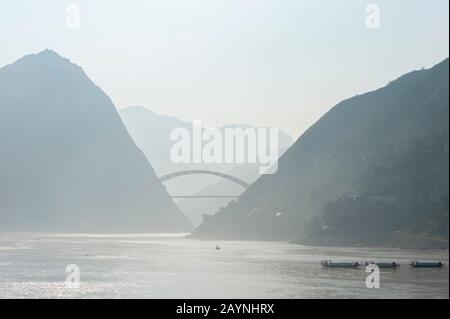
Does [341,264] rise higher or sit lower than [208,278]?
higher

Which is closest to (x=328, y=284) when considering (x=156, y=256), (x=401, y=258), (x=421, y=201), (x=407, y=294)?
(x=407, y=294)

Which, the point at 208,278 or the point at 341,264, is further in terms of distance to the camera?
the point at 341,264

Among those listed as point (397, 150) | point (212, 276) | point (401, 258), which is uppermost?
point (397, 150)

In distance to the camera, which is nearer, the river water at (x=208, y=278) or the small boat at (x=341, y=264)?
the river water at (x=208, y=278)

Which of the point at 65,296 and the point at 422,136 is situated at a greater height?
the point at 422,136

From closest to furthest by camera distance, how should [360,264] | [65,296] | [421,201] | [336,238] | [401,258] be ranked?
[65,296]
[360,264]
[401,258]
[421,201]
[336,238]

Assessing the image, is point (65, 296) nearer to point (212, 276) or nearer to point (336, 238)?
point (212, 276)

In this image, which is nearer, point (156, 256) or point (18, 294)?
point (18, 294)

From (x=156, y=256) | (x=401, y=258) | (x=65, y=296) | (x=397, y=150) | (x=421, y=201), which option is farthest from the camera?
(x=397, y=150)

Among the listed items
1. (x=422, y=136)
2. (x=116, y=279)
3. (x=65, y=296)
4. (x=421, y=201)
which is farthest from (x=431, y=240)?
(x=65, y=296)

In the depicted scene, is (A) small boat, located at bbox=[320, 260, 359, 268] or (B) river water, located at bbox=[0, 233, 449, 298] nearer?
(B) river water, located at bbox=[0, 233, 449, 298]
